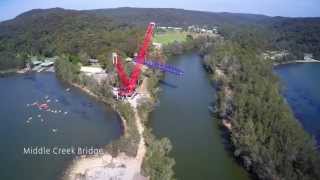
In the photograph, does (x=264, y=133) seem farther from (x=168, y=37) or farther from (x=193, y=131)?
(x=168, y=37)

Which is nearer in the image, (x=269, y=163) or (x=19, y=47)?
(x=269, y=163)

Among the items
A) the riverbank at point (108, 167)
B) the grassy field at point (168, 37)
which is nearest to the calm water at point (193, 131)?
the riverbank at point (108, 167)

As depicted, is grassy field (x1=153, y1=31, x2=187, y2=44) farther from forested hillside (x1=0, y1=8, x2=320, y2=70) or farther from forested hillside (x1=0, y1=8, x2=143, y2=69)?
forested hillside (x1=0, y1=8, x2=143, y2=69)

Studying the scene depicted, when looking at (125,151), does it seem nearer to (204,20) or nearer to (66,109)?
(66,109)

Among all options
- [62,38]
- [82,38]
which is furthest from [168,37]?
[62,38]

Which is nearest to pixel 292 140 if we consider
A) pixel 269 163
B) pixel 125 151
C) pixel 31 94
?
pixel 269 163

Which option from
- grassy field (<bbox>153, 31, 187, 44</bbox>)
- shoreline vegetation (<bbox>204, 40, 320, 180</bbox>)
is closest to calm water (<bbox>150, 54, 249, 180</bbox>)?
shoreline vegetation (<bbox>204, 40, 320, 180</bbox>)

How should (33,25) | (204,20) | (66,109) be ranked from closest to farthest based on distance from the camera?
(66,109), (33,25), (204,20)
